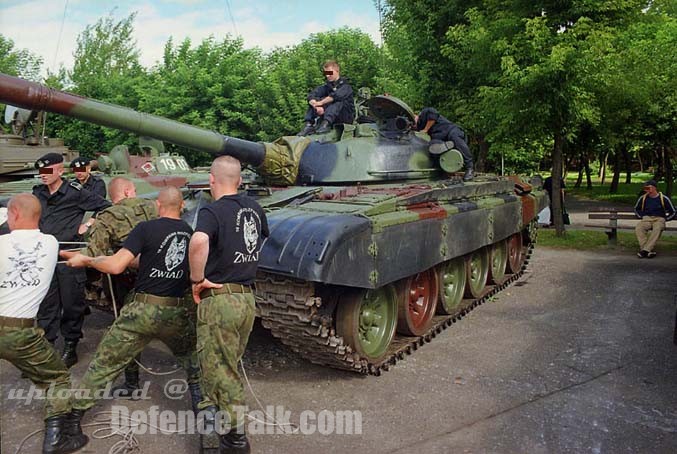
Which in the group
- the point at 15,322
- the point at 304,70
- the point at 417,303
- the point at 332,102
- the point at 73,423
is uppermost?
the point at 304,70

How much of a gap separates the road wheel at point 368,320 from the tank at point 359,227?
0.04ft

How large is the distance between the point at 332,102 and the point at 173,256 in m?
4.34

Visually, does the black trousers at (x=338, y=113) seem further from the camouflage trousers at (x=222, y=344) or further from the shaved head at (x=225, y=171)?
the camouflage trousers at (x=222, y=344)

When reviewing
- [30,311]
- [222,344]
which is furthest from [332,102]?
[30,311]

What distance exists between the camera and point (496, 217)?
28.1ft

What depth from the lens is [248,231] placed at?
4.16m

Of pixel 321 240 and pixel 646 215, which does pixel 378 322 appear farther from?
pixel 646 215

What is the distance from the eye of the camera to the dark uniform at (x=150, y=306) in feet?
14.3

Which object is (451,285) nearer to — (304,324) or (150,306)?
(304,324)

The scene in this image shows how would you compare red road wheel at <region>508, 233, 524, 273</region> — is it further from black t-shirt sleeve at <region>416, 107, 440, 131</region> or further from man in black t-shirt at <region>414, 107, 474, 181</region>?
black t-shirt sleeve at <region>416, 107, 440, 131</region>

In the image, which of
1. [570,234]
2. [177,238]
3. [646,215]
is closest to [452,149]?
[177,238]

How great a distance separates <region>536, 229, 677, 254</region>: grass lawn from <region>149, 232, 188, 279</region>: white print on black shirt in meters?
11.4

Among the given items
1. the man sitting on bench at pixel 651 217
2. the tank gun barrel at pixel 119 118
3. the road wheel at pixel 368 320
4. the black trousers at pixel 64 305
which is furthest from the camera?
the man sitting on bench at pixel 651 217

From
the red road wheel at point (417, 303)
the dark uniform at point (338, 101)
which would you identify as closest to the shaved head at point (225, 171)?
the red road wheel at point (417, 303)
